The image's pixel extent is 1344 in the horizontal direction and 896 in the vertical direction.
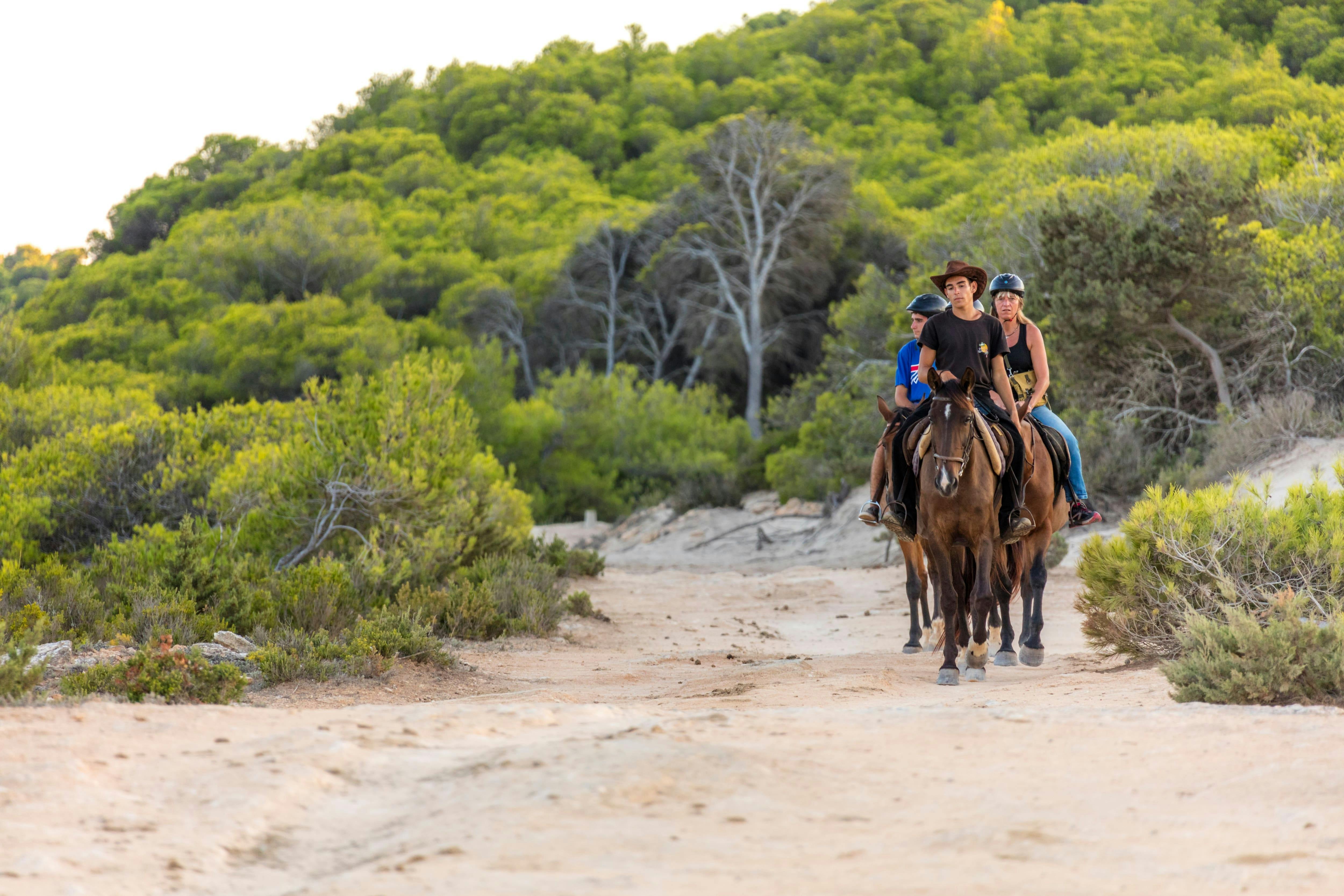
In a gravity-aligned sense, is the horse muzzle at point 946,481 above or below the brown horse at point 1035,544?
above

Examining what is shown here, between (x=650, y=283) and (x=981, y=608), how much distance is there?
34.9 m

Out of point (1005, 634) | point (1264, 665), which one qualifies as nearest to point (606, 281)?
point (1005, 634)

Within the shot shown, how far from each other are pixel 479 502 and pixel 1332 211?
1712cm

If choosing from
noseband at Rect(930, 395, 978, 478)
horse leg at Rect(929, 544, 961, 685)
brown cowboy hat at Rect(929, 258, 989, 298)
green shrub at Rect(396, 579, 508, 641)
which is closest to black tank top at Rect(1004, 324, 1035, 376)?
brown cowboy hat at Rect(929, 258, 989, 298)

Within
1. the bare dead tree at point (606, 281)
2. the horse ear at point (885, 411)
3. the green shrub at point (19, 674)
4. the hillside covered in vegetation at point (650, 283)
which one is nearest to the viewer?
the green shrub at point (19, 674)

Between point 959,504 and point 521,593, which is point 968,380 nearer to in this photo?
point 959,504

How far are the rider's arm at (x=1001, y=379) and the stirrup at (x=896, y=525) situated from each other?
1.16 meters

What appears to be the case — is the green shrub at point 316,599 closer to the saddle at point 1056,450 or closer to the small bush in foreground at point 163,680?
the small bush in foreground at point 163,680

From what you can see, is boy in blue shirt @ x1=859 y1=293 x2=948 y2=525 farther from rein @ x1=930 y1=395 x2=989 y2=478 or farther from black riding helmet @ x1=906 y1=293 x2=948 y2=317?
rein @ x1=930 y1=395 x2=989 y2=478

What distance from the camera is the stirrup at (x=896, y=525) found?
857 centimetres

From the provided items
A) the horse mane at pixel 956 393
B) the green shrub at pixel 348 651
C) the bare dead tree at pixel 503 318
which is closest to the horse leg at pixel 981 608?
the horse mane at pixel 956 393

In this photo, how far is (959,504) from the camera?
8.09 meters

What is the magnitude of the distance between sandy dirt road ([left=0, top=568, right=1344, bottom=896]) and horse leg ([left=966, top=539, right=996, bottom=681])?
1668 millimetres

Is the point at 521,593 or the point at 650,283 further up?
the point at 650,283
